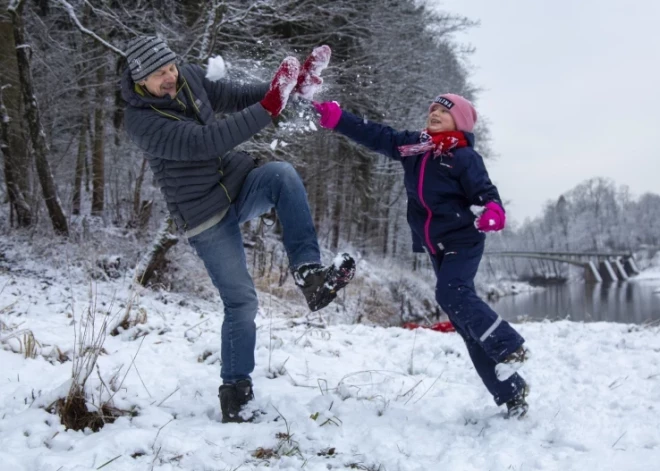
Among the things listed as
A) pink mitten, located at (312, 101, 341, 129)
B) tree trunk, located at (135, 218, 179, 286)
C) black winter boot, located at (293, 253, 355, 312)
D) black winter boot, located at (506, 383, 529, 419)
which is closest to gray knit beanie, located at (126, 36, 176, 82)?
pink mitten, located at (312, 101, 341, 129)

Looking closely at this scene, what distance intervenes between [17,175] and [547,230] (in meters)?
60.0

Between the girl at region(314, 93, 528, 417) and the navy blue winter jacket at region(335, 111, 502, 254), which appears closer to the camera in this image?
the girl at region(314, 93, 528, 417)

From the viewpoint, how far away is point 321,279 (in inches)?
88.9

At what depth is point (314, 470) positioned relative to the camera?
179 centimetres

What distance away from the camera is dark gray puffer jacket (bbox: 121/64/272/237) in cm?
217

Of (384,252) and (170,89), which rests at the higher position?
(170,89)

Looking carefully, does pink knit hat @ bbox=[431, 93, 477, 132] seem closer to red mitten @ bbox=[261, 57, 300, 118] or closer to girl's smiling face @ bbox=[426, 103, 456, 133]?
girl's smiling face @ bbox=[426, 103, 456, 133]

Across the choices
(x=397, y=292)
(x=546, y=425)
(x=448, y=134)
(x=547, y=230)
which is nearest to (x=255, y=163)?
(x=448, y=134)

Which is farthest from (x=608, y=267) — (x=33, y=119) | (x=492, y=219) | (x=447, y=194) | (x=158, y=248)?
(x=492, y=219)

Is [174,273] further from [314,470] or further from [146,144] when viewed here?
[314,470]

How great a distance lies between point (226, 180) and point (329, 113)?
881 mm

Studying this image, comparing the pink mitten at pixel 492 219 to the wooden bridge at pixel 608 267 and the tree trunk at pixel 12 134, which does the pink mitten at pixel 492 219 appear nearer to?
the tree trunk at pixel 12 134

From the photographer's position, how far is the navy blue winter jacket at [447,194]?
8.56 ft

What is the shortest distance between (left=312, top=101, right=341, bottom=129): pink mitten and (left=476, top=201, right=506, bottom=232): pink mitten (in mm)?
1097
